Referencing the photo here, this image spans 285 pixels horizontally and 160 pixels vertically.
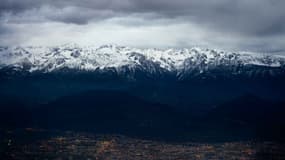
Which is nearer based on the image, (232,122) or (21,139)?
(21,139)

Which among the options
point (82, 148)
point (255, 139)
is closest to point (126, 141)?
point (82, 148)

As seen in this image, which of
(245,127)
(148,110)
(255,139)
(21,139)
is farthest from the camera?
(148,110)

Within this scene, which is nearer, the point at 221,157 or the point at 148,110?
the point at 221,157

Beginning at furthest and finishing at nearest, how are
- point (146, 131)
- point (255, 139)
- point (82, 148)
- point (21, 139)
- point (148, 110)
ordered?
point (148, 110), point (146, 131), point (255, 139), point (21, 139), point (82, 148)

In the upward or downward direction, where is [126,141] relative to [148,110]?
downward

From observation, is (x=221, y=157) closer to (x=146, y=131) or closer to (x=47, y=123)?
(x=146, y=131)

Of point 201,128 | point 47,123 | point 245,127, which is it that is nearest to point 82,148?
point 47,123

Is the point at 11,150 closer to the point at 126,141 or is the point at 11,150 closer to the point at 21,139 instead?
the point at 21,139

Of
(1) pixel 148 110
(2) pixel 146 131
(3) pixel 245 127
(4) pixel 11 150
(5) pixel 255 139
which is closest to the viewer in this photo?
(4) pixel 11 150

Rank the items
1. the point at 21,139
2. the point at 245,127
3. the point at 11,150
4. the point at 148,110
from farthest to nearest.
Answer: the point at 148,110
the point at 245,127
the point at 21,139
the point at 11,150
